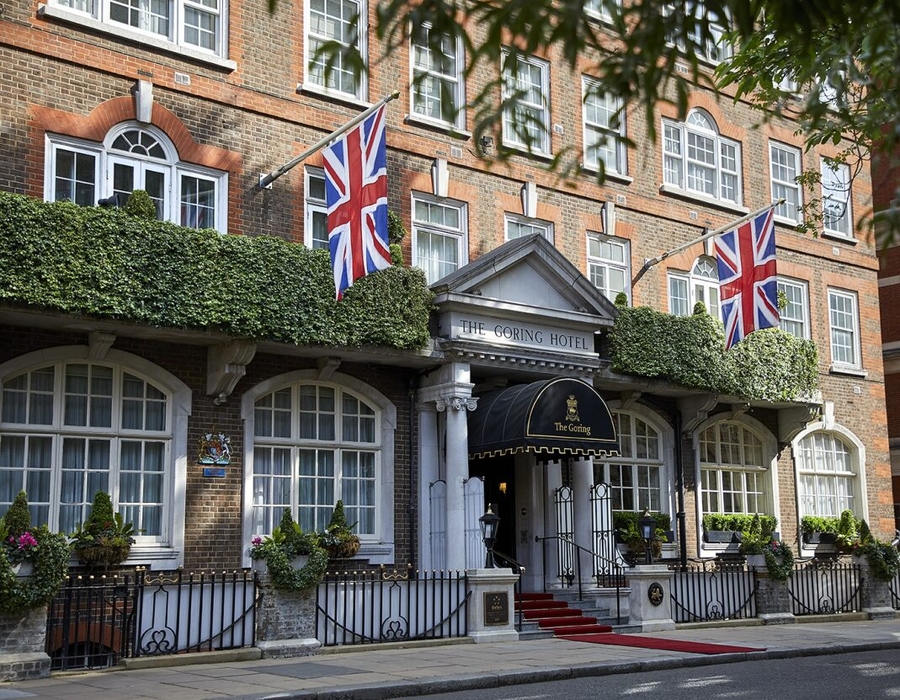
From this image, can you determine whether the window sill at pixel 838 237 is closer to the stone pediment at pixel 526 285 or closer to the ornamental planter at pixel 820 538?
the ornamental planter at pixel 820 538

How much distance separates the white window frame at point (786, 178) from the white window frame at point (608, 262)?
527 cm

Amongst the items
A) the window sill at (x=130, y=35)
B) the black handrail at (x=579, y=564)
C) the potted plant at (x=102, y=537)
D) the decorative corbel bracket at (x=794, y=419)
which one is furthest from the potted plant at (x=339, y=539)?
the decorative corbel bracket at (x=794, y=419)

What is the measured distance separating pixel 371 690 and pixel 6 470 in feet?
22.3

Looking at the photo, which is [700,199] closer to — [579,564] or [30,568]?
[579,564]

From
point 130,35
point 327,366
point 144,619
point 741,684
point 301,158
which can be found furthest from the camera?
point 327,366

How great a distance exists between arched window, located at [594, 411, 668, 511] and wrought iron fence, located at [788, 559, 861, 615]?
3.07 m

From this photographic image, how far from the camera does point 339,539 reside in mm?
17219

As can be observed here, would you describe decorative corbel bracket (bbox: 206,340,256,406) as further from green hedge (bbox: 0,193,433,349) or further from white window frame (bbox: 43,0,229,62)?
white window frame (bbox: 43,0,229,62)

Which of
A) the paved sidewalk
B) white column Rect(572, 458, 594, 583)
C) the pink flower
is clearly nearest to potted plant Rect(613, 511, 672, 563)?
white column Rect(572, 458, 594, 583)

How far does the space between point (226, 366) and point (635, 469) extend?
383 inches

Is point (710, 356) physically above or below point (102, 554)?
above

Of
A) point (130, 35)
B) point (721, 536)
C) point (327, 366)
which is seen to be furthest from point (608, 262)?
point (130, 35)

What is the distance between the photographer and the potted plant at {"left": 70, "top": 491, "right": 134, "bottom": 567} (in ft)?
49.2

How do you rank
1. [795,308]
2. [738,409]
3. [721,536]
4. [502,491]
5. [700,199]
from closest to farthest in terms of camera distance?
[502,491], [721,536], [738,409], [700,199], [795,308]
